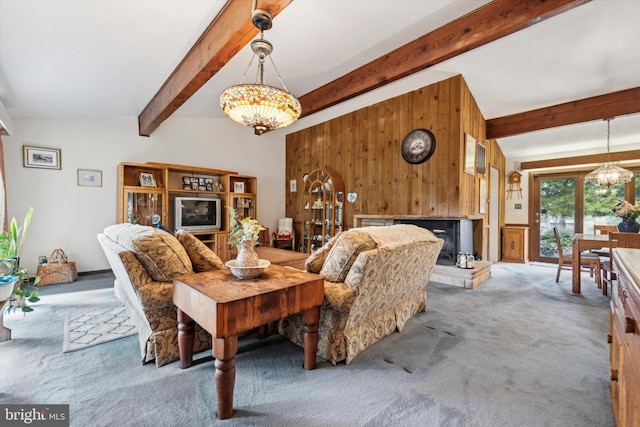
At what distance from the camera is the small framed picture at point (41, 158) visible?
153 inches

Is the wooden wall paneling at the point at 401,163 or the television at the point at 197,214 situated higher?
the wooden wall paneling at the point at 401,163

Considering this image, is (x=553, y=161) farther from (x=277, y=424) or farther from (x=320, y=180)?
(x=277, y=424)

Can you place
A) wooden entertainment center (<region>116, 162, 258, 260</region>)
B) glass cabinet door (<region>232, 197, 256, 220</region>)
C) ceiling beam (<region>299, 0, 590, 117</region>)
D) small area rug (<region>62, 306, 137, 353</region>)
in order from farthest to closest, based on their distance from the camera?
glass cabinet door (<region>232, 197, 256, 220</region>)
wooden entertainment center (<region>116, 162, 258, 260</region>)
ceiling beam (<region>299, 0, 590, 117</region>)
small area rug (<region>62, 306, 137, 353</region>)

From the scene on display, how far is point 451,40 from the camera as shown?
2.84m

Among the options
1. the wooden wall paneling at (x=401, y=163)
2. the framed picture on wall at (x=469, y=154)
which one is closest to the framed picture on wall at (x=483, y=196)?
the framed picture on wall at (x=469, y=154)

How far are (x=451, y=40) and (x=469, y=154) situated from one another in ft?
6.54

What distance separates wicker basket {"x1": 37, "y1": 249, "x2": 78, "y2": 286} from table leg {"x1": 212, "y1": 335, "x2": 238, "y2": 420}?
3990mm

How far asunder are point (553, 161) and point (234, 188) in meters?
6.92

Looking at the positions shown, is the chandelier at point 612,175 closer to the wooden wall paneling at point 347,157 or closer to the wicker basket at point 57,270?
the wooden wall paneling at point 347,157

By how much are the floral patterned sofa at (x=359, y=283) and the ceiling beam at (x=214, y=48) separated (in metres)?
1.76

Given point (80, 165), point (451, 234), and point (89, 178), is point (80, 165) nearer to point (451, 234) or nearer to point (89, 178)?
point (89, 178)

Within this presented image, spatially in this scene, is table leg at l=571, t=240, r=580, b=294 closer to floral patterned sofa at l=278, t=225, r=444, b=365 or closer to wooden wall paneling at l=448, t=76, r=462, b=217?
wooden wall paneling at l=448, t=76, r=462, b=217

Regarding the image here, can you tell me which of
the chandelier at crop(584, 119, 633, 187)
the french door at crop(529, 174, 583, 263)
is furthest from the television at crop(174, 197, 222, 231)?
the french door at crop(529, 174, 583, 263)

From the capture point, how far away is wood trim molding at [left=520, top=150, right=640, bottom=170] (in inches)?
203
